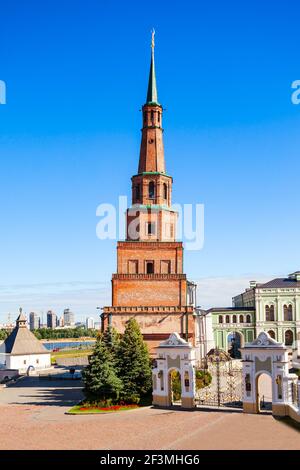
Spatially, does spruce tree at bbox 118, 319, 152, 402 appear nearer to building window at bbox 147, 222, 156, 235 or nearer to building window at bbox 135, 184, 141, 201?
building window at bbox 147, 222, 156, 235

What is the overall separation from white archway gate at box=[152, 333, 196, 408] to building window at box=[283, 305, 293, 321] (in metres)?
32.1

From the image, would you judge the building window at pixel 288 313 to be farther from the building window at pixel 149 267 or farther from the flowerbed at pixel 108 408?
the flowerbed at pixel 108 408

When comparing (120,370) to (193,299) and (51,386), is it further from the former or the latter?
(193,299)

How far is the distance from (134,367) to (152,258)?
14378mm

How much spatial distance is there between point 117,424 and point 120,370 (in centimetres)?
698

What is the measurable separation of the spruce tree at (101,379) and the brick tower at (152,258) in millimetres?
10958

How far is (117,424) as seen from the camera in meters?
26.8

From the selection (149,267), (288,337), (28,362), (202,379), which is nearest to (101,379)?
(202,379)

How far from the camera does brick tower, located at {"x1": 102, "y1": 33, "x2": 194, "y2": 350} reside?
44625mm

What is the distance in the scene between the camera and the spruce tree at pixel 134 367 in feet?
109

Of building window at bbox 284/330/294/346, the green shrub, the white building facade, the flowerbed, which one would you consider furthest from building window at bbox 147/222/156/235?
building window at bbox 284/330/294/346

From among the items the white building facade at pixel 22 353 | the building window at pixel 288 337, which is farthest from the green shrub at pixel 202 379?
the building window at pixel 288 337

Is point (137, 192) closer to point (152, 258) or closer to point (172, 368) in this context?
point (152, 258)
